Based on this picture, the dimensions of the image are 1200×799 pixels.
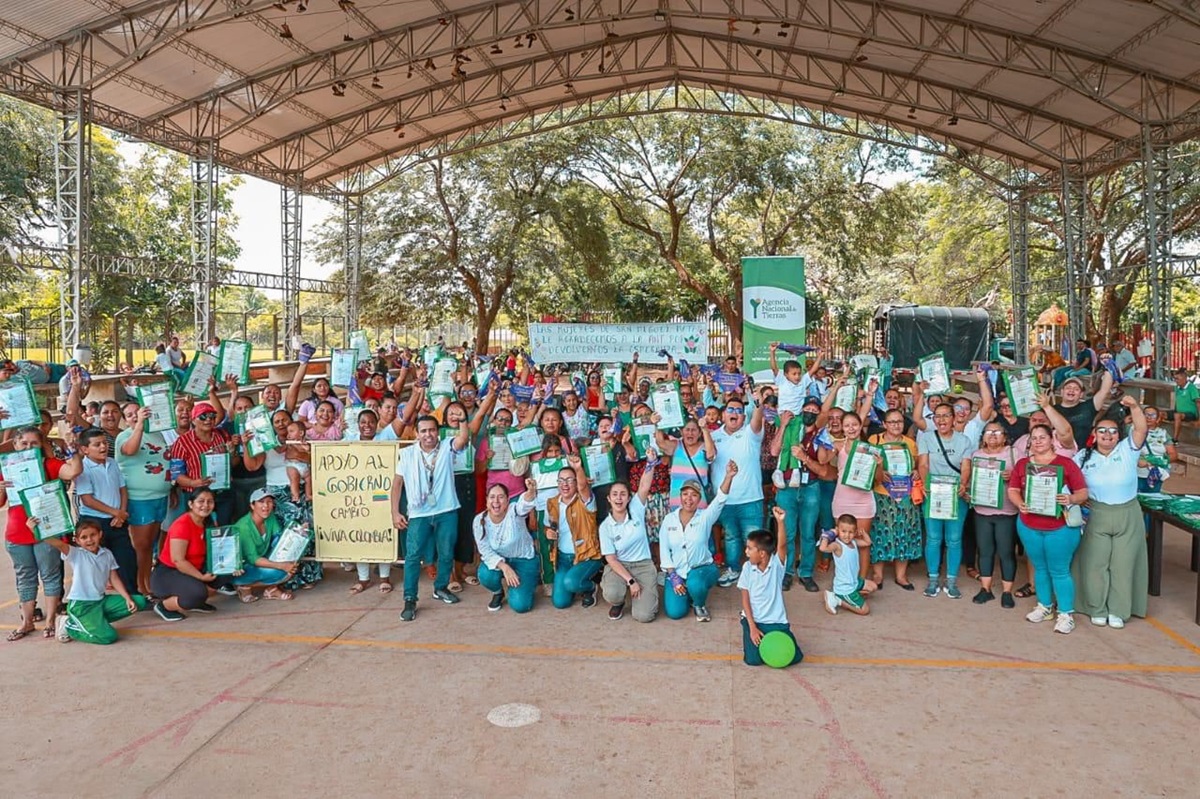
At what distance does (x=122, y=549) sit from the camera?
233 inches

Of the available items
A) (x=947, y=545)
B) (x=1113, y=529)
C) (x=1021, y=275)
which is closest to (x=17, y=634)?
(x=947, y=545)

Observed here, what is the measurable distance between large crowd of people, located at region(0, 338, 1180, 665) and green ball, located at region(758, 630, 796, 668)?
86 millimetres

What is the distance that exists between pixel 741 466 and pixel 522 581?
6.24 ft

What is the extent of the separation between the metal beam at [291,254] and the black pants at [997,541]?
22.8 m

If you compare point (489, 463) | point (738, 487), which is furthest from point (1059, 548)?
point (489, 463)

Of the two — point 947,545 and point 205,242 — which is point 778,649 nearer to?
point 947,545

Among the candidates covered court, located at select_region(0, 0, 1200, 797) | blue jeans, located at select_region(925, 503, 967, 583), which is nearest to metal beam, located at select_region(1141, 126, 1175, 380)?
covered court, located at select_region(0, 0, 1200, 797)

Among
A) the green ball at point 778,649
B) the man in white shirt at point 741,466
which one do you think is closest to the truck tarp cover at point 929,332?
the man in white shirt at point 741,466

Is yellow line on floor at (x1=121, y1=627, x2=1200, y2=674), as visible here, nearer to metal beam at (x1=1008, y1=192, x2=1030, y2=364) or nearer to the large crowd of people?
the large crowd of people

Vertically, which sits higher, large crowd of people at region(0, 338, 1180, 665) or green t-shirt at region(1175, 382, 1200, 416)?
green t-shirt at region(1175, 382, 1200, 416)

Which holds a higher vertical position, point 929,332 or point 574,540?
point 929,332

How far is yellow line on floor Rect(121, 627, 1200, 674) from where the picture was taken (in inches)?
190

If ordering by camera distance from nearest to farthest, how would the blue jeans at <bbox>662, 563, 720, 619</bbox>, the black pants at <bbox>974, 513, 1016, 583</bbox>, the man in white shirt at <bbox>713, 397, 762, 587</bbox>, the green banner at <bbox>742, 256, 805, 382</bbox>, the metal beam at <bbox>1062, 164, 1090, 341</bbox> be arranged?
the blue jeans at <bbox>662, 563, 720, 619</bbox>
the black pants at <bbox>974, 513, 1016, 583</bbox>
the man in white shirt at <bbox>713, 397, 762, 587</bbox>
the green banner at <bbox>742, 256, 805, 382</bbox>
the metal beam at <bbox>1062, 164, 1090, 341</bbox>

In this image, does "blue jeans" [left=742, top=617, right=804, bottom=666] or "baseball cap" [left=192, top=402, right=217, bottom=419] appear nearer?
"blue jeans" [left=742, top=617, right=804, bottom=666]
